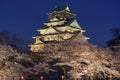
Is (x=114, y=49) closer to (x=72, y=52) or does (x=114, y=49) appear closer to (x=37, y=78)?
(x=72, y=52)

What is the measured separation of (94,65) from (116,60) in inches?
81.1

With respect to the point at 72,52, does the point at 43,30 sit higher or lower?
higher

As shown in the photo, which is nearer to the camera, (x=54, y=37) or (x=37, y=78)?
(x=37, y=78)

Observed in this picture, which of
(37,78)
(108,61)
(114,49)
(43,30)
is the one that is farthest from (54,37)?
(108,61)

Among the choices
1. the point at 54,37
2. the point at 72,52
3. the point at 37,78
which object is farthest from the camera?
the point at 54,37

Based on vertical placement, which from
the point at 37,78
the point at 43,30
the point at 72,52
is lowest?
the point at 37,78

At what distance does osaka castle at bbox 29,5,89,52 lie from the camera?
5530 centimetres

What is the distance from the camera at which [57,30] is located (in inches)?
2249

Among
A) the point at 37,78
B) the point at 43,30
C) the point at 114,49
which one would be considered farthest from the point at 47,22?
the point at 114,49

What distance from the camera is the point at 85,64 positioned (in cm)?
2484

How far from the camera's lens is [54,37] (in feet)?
184

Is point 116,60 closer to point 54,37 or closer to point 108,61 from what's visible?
point 108,61

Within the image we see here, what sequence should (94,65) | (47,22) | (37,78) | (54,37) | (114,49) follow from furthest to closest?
1. (47,22)
2. (54,37)
3. (37,78)
4. (114,49)
5. (94,65)

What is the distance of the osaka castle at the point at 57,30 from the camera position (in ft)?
181
